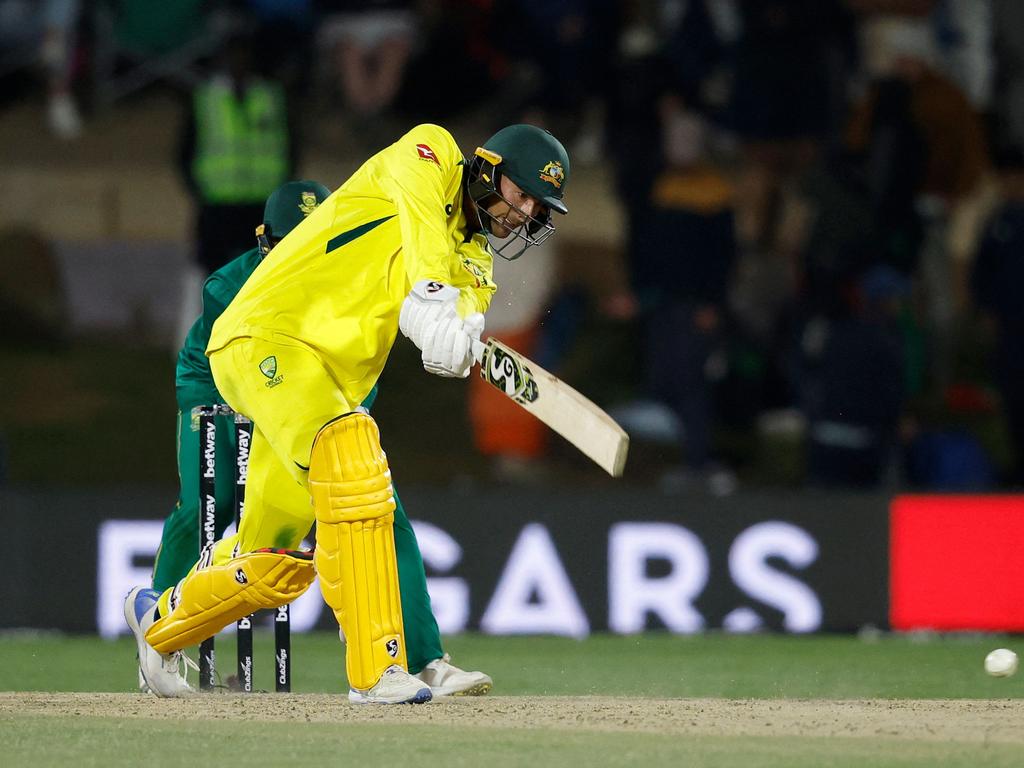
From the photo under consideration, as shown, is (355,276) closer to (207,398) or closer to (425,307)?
(425,307)

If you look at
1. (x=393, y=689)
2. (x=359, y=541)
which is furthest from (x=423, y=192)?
(x=393, y=689)

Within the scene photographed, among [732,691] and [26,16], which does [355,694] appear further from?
[26,16]

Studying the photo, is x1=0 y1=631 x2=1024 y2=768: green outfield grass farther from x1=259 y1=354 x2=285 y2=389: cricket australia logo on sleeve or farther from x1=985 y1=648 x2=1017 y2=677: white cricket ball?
x1=259 y1=354 x2=285 y2=389: cricket australia logo on sleeve

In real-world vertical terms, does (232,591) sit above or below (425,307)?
below

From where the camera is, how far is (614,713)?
582 centimetres

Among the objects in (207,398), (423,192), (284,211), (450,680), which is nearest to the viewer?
(423,192)

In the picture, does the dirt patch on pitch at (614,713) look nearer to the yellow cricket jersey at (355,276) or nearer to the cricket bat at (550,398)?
the cricket bat at (550,398)

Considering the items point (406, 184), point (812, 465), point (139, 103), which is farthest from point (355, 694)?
point (139, 103)

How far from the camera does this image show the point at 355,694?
5.79 meters

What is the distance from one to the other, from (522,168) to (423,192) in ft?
1.02

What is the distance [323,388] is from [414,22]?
6.87 metres

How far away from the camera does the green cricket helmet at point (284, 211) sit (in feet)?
22.5

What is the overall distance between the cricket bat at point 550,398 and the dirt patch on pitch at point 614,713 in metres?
0.78

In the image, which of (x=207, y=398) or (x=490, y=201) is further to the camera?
(x=207, y=398)
